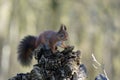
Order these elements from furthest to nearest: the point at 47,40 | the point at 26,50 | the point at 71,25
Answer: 1. the point at 71,25
2. the point at 26,50
3. the point at 47,40

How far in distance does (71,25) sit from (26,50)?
5.14 meters

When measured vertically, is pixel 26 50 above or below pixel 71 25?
below

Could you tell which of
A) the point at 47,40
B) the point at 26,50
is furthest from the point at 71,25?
the point at 47,40

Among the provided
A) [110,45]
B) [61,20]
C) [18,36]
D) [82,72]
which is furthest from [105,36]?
[82,72]

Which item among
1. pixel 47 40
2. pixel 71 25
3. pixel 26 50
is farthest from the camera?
pixel 71 25

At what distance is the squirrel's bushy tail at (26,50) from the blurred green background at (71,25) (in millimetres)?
3811

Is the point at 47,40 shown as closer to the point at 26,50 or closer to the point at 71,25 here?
the point at 26,50

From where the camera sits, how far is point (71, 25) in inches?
328

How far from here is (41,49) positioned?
2.82 meters

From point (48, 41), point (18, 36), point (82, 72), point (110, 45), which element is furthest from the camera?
point (110, 45)

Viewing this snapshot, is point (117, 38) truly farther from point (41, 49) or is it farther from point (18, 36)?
point (41, 49)

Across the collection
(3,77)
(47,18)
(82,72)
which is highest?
(47,18)

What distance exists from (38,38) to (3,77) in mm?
4301

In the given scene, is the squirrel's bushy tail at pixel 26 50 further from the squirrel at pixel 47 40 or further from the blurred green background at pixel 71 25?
the blurred green background at pixel 71 25
